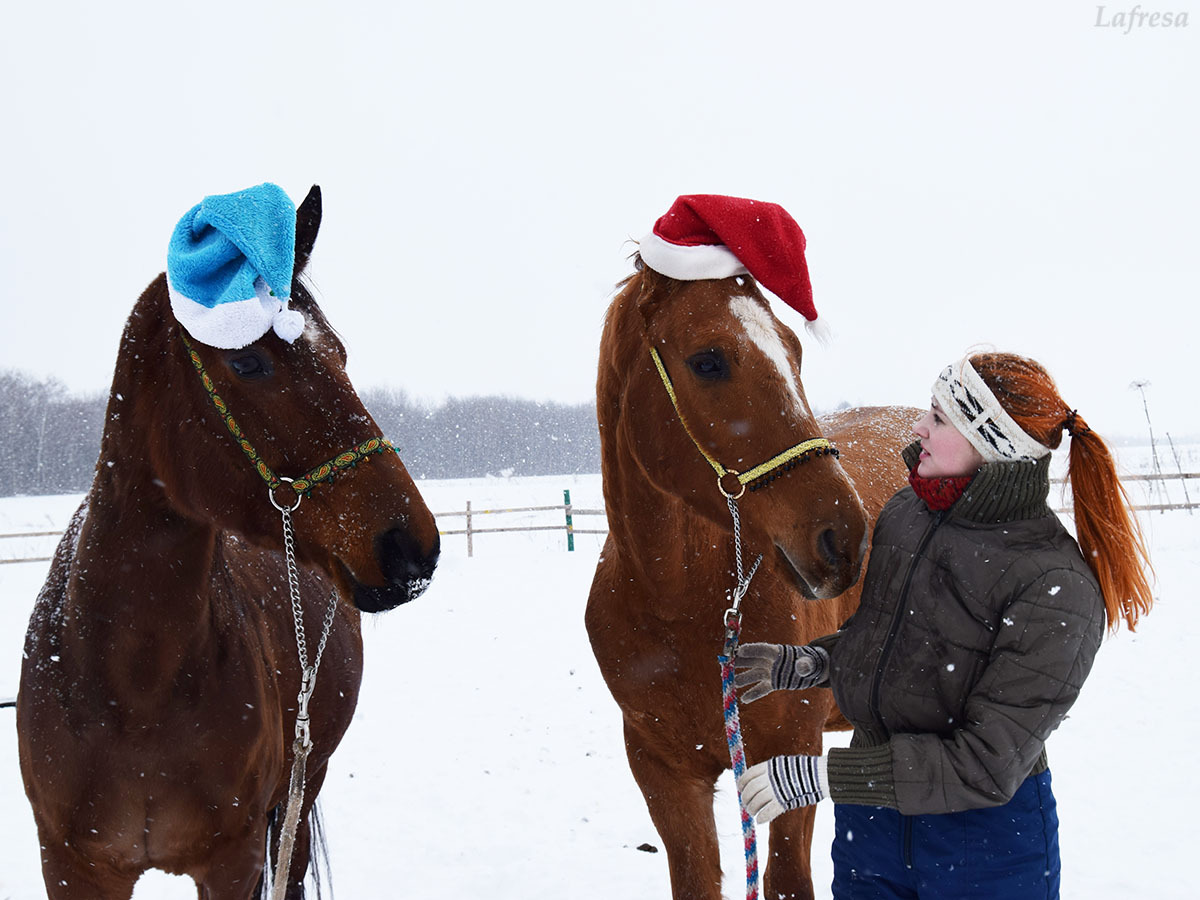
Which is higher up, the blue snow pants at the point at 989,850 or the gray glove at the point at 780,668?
the gray glove at the point at 780,668

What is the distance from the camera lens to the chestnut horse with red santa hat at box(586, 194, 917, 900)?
6.14 ft

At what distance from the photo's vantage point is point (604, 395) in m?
2.48

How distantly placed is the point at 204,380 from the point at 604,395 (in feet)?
3.88

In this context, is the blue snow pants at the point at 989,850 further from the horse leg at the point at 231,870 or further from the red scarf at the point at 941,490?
the horse leg at the point at 231,870

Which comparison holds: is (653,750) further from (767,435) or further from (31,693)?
(31,693)

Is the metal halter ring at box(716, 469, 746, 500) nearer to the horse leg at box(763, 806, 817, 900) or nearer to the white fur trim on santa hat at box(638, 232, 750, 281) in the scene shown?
the white fur trim on santa hat at box(638, 232, 750, 281)

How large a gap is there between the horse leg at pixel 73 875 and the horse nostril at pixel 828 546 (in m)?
2.11

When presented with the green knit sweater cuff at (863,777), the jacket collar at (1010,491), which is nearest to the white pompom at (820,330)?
the jacket collar at (1010,491)

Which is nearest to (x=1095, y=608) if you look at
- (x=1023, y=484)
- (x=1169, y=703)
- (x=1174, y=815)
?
(x=1023, y=484)

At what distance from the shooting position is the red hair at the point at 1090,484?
4.88 feet

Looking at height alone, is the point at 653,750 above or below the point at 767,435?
below

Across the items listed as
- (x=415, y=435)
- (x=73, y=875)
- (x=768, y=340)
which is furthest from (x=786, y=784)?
(x=415, y=435)

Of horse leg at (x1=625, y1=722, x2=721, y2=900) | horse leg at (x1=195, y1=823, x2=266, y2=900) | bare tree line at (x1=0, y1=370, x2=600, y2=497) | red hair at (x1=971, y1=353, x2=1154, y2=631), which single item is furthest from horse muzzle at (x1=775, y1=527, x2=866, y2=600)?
bare tree line at (x1=0, y1=370, x2=600, y2=497)

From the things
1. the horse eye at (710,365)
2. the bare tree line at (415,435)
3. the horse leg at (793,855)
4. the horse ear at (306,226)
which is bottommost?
the horse leg at (793,855)
